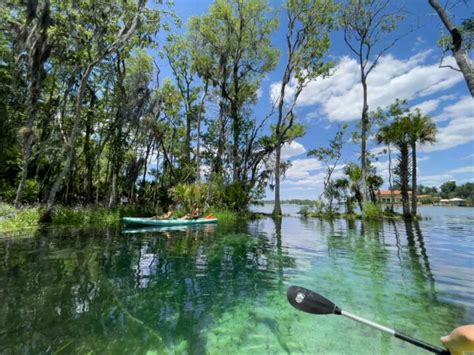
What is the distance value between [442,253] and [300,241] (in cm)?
505

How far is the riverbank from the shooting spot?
12141 mm

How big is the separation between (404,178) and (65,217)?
2548 cm

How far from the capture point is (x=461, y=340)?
157 centimetres

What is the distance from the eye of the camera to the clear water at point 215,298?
139 inches

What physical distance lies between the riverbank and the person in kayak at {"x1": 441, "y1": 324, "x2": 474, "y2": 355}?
564 inches

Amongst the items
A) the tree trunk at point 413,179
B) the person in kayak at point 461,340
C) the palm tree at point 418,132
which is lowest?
the person in kayak at point 461,340

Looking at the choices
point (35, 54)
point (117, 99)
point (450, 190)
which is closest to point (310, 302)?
point (35, 54)

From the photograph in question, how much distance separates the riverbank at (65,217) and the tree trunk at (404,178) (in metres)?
14.9

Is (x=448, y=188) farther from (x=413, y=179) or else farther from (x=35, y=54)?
(x=35, y=54)

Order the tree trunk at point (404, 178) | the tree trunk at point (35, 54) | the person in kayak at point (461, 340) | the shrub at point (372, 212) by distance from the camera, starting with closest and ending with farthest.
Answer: the person in kayak at point (461, 340) < the tree trunk at point (35, 54) < the shrub at point (372, 212) < the tree trunk at point (404, 178)

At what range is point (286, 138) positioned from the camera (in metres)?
31.7

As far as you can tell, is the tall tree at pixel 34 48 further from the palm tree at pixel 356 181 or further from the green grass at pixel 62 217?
the palm tree at pixel 356 181

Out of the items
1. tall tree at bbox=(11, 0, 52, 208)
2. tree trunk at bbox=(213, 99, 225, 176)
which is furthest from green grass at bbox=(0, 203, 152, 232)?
tree trunk at bbox=(213, 99, 225, 176)

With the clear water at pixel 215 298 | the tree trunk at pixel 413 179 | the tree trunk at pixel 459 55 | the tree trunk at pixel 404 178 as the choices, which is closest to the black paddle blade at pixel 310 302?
the clear water at pixel 215 298
